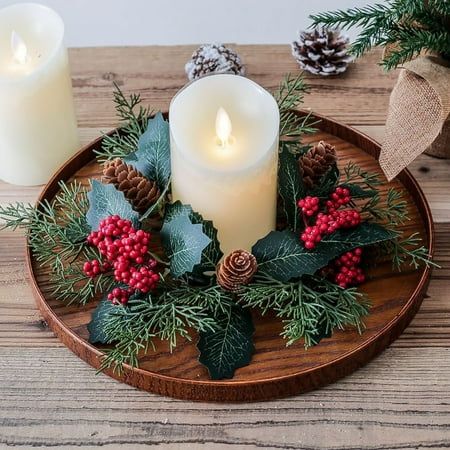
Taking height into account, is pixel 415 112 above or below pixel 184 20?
above

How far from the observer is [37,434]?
67cm

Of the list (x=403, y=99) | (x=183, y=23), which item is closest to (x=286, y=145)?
(x=403, y=99)

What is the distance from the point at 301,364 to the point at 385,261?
0.46 ft

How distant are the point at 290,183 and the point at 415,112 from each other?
0.53 ft

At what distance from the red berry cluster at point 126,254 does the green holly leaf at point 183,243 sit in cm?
2

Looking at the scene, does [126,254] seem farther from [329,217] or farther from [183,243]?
[329,217]

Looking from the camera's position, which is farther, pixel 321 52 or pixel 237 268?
pixel 321 52

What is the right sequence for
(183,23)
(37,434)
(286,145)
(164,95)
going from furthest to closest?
1. (183,23)
2. (164,95)
3. (286,145)
4. (37,434)

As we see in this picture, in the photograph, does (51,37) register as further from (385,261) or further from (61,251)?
(385,261)

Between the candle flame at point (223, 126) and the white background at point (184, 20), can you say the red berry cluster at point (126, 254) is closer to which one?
the candle flame at point (223, 126)

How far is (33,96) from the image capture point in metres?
0.82

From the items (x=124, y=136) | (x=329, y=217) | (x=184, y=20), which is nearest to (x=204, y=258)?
(x=329, y=217)

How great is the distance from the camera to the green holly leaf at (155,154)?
784 millimetres

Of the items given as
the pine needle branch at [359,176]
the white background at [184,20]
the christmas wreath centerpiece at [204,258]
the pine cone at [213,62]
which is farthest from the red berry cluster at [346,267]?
the white background at [184,20]
